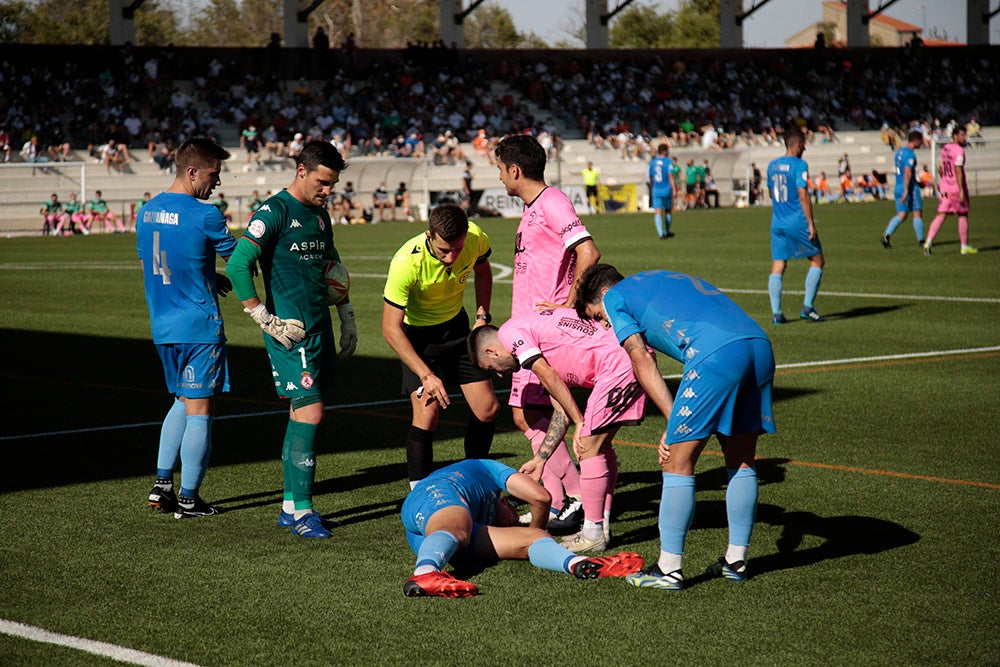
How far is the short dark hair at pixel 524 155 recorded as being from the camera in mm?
7617

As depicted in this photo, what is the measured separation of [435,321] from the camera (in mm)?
7539

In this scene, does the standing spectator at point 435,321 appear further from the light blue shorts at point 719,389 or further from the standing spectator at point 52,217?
the standing spectator at point 52,217

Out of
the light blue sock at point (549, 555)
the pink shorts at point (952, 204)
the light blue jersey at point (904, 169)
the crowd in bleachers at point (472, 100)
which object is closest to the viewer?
the light blue sock at point (549, 555)

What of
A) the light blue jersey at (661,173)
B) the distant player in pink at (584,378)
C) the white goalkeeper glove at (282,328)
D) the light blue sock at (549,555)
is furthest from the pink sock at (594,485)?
the light blue jersey at (661,173)

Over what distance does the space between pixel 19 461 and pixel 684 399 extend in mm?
5521

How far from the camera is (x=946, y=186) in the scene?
22.8 metres

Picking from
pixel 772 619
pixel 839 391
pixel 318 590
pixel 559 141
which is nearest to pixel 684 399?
pixel 772 619

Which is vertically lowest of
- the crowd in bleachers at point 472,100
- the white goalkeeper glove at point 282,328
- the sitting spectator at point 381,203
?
the white goalkeeper glove at point 282,328

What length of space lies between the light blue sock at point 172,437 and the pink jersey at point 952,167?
18381 millimetres

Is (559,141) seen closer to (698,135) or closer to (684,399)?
(698,135)

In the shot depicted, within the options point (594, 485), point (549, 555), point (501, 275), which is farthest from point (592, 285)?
point (501, 275)

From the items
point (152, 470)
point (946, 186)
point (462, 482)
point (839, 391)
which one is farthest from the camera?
point (946, 186)

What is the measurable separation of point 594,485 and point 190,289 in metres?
2.63

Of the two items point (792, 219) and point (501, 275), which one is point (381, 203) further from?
point (792, 219)
